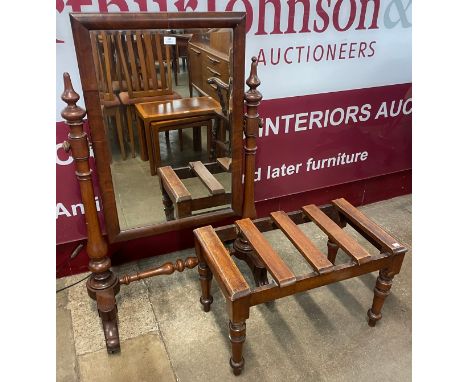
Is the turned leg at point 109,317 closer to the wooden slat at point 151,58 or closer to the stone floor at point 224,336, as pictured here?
the stone floor at point 224,336

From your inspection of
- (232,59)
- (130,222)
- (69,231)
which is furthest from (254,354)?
(232,59)

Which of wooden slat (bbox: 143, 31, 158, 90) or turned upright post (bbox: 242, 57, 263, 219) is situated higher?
wooden slat (bbox: 143, 31, 158, 90)

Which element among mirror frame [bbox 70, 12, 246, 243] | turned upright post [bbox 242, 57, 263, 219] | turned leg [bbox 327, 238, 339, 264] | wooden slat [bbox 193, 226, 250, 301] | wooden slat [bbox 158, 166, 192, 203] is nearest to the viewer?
mirror frame [bbox 70, 12, 246, 243]

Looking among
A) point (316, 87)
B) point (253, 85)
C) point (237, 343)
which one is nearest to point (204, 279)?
point (237, 343)

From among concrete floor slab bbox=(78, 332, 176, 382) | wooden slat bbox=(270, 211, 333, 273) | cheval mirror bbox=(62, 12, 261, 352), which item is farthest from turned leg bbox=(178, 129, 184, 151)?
concrete floor slab bbox=(78, 332, 176, 382)

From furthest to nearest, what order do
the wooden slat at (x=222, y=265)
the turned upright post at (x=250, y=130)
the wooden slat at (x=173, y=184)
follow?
the wooden slat at (x=173, y=184), the turned upright post at (x=250, y=130), the wooden slat at (x=222, y=265)

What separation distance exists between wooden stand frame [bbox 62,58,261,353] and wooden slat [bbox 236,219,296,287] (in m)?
0.17

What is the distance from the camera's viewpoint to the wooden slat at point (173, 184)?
62.5 inches

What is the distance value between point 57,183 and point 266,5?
1.20 metres

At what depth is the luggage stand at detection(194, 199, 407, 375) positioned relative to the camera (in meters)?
1.31

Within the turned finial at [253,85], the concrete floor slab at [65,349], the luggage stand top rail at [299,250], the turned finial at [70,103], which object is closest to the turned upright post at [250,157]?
the turned finial at [253,85]

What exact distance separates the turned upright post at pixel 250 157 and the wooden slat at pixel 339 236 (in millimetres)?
271

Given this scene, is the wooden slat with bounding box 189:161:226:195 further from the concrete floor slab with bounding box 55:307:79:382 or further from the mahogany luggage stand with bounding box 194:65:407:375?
the concrete floor slab with bounding box 55:307:79:382

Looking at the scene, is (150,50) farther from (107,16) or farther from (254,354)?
(254,354)
